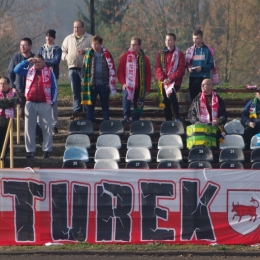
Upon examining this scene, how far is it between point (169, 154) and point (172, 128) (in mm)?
986

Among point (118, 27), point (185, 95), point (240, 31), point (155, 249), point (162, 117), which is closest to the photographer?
point (155, 249)

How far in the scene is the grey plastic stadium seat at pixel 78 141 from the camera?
13.9 meters

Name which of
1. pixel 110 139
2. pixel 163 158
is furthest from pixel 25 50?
pixel 163 158

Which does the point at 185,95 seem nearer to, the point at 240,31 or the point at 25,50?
the point at 25,50

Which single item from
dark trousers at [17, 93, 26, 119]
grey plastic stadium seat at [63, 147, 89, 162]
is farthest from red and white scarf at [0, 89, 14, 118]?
grey plastic stadium seat at [63, 147, 89, 162]

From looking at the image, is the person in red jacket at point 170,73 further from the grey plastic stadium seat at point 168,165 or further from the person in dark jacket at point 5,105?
the person in dark jacket at point 5,105

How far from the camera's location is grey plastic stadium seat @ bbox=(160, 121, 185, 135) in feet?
46.4

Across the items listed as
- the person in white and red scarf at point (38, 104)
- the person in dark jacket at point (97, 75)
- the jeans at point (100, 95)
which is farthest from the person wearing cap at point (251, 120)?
the person in white and red scarf at point (38, 104)

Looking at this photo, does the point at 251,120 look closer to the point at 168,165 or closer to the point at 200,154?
the point at 200,154

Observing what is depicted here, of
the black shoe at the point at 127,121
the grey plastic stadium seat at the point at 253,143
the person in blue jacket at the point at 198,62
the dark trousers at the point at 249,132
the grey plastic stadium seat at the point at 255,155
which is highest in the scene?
the person in blue jacket at the point at 198,62

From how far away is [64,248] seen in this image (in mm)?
11023

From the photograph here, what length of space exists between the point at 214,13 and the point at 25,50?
2486 centimetres

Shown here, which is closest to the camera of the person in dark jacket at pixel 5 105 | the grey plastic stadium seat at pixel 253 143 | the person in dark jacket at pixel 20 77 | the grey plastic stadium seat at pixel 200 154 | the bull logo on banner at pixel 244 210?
the bull logo on banner at pixel 244 210

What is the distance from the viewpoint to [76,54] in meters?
14.9
